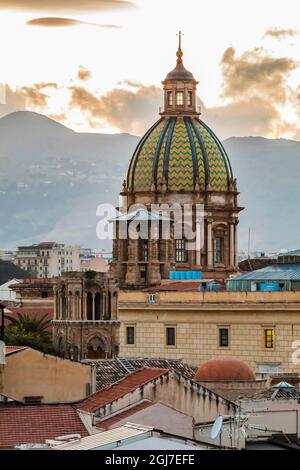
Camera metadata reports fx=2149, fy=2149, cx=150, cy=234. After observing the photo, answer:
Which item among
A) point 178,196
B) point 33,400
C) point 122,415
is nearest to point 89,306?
point 178,196

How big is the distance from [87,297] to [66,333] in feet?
5.71

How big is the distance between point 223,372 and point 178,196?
54.3 m

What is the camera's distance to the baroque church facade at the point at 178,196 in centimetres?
9838

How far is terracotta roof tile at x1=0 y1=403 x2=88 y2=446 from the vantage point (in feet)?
119

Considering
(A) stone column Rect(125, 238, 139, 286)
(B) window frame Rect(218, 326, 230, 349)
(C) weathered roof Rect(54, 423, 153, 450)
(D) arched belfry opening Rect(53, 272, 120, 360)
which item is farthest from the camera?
(A) stone column Rect(125, 238, 139, 286)

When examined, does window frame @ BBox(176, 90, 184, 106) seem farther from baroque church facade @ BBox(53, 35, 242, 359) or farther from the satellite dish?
the satellite dish

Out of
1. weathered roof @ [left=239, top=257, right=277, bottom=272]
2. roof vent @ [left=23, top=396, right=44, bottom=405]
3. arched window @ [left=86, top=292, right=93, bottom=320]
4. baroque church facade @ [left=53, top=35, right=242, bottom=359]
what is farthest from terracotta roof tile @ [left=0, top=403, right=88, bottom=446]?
weathered roof @ [left=239, top=257, right=277, bottom=272]

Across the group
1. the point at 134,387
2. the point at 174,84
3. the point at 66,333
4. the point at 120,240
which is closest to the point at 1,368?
the point at 134,387

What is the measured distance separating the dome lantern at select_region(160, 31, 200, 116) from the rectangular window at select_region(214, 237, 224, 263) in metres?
6.17

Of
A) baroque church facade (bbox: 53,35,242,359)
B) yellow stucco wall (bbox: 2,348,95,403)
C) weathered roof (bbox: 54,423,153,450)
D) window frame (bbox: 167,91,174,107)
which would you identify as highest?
window frame (bbox: 167,91,174,107)

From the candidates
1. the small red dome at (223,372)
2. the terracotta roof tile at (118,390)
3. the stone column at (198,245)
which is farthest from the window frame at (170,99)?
the terracotta roof tile at (118,390)

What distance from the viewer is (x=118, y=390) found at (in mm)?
41250

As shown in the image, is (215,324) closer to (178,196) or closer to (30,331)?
(30,331)
